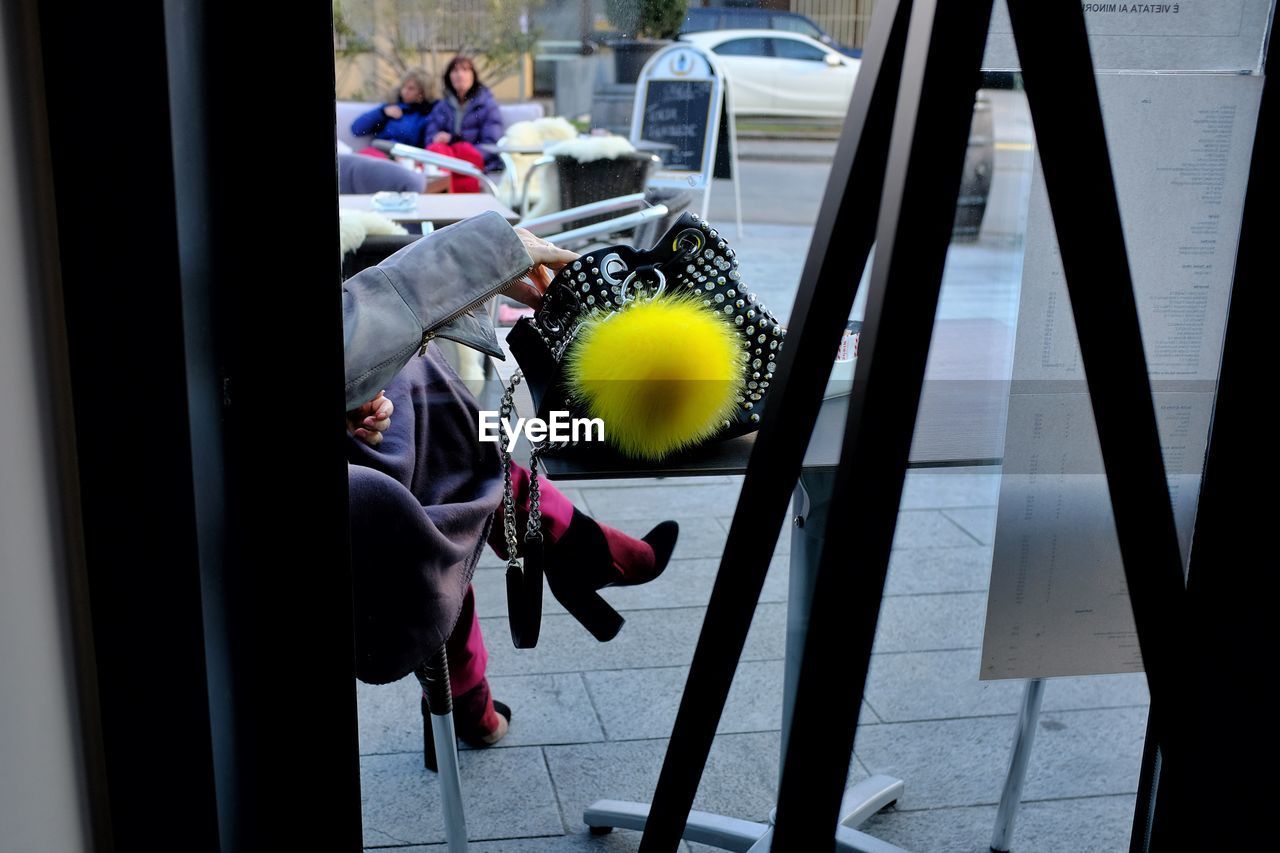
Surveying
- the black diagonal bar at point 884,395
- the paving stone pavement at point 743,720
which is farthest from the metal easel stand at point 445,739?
the black diagonal bar at point 884,395

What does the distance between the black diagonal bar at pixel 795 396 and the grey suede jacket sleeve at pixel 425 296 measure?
0.45m

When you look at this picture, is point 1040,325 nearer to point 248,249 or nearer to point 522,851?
point 248,249

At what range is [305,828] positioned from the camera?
Result: 1197 mm

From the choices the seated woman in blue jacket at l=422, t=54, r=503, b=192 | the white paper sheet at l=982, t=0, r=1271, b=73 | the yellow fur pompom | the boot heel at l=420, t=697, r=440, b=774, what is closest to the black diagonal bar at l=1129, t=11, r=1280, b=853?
the white paper sheet at l=982, t=0, r=1271, b=73

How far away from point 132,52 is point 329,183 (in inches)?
7.7

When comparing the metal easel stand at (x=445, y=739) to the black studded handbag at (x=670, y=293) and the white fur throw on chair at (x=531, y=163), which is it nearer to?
the black studded handbag at (x=670, y=293)

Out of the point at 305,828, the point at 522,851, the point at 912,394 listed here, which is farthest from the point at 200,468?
the point at 522,851

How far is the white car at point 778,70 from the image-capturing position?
1.32 meters

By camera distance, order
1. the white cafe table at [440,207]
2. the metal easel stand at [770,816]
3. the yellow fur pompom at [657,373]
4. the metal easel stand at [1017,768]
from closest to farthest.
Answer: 1. the yellow fur pompom at [657,373]
2. the white cafe table at [440,207]
3. the metal easel stand at [770,816]
4. the metal easel stand at [1017,768]

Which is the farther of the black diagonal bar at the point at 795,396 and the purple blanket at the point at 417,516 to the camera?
the purple blanket at the point at 417,516

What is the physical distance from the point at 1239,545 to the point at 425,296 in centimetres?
96

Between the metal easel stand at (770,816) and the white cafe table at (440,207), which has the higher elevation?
→ the white cafe table at (440,207)

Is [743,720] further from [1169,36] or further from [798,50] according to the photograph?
[1169,36]

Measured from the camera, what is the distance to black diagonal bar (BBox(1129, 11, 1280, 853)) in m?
1.26
